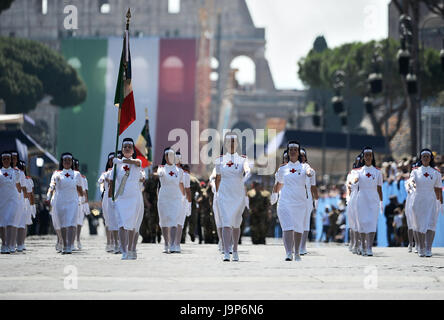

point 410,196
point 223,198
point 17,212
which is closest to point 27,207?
point 17,212

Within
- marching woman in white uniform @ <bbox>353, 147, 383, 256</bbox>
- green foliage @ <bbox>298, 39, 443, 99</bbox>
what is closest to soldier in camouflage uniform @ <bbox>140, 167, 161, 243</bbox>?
marching woman in white uniform @ <bbox>353, 147, 383, 256</bbox>

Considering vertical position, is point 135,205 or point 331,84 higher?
point 331,84

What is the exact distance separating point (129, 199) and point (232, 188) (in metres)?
1.51

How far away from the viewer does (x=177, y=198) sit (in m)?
20.2

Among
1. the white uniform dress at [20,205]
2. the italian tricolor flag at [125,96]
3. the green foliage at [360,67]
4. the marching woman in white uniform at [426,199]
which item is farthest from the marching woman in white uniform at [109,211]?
the green foliage at [360,67]

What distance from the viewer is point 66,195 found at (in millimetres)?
19406

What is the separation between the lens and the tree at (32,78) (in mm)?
75438

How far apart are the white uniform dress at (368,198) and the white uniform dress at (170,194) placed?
3.02 meters

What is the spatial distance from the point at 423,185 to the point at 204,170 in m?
98.8

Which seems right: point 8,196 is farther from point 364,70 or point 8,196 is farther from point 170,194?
point 364,70
